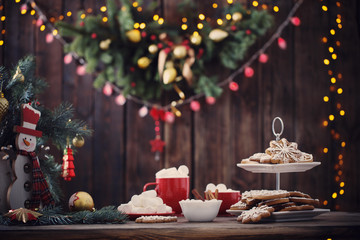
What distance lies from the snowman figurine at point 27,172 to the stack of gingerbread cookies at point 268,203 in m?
0.52

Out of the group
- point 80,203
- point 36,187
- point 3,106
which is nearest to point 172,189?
point 80,203

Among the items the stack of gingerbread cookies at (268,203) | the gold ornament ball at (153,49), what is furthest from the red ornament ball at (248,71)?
the stack of gingerbread cookies at (268,203)

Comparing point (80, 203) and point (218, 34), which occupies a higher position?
point (218, 34)

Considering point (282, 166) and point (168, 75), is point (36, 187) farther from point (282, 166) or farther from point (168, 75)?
point (168, 75)

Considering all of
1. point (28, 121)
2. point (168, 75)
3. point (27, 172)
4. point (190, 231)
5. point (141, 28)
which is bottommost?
point (190, 231)

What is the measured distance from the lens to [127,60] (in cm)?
243

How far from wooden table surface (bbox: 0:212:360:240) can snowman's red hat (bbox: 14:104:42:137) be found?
0.98 ft

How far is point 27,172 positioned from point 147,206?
33cm

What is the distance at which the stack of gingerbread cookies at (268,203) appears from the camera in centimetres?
115

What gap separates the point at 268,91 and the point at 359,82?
0.51m

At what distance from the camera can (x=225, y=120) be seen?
8.38 ft

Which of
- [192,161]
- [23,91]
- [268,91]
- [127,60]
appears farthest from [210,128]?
[23,91]

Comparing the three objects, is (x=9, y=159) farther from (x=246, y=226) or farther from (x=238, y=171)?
(x=238, y=171)

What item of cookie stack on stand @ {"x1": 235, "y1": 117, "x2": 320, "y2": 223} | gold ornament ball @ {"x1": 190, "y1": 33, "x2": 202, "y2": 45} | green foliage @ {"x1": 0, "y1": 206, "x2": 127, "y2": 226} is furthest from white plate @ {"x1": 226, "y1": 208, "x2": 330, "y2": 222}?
gold ornament ball @ {"x1": 190, "y1": 33, "x2": 202, "y2": 45}
